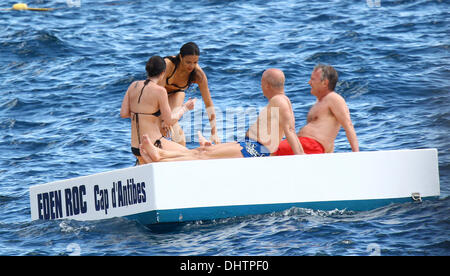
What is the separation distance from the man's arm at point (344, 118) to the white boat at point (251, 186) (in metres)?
0.39

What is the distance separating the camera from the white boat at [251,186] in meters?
8.12

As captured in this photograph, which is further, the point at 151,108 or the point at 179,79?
the point at 179,79

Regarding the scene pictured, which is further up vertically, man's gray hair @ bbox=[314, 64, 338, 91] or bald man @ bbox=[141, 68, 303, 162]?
man's gray hair @ bbox=[314, 64, 338, 91]

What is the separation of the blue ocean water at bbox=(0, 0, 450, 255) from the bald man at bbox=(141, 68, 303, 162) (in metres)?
0.87

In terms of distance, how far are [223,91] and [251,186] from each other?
343 inches

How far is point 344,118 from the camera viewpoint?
8977 millimetres

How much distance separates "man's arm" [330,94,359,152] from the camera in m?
8.93

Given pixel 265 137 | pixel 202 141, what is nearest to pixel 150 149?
pixel 202 141

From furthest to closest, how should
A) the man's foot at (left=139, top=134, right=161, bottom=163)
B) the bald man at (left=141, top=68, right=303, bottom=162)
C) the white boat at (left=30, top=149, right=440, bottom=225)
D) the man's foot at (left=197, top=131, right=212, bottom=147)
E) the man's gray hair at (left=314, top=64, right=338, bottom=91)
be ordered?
the man's gray hair at (left=314, top=64, right=338, bottom=91), the man's foot at (left=197, top=131, right=212, bottom=147), the bald man at (left=141, top=68, right=303, bottom=162), the man's foot at (left=139, top=134, right=161, bottom=163), the white boat at (left=30, top=149, right=440, bottom=225)

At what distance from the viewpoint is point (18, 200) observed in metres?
11.3

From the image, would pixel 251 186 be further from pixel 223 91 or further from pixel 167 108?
pixel 223 91

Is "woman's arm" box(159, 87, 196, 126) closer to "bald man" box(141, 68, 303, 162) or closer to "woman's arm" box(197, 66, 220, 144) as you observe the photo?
"bald man" box(141, 68, 303, 162)

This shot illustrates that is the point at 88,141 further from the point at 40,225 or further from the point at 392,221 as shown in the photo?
the point at 392,221

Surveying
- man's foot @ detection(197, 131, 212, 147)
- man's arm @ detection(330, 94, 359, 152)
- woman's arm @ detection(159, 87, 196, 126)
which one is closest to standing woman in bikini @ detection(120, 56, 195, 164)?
woman's arm @ detection(159, 87, 196, 126)
